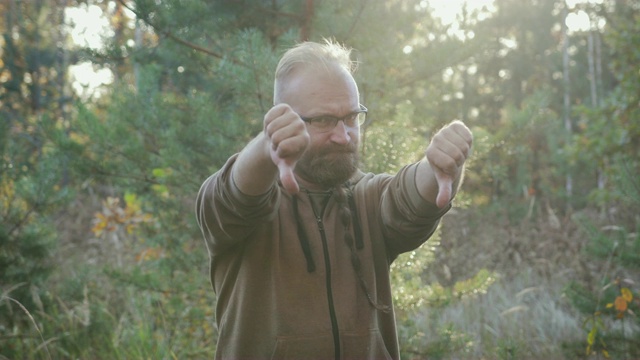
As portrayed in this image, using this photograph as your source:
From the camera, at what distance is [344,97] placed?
6.83 ft

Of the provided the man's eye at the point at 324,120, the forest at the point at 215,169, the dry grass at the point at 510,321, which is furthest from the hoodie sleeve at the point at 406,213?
the dry grass at the point at 510,321

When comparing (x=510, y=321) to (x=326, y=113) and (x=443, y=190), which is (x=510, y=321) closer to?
(x=326, y=113)

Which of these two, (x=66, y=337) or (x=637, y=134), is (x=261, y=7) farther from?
(x=637, y=134)

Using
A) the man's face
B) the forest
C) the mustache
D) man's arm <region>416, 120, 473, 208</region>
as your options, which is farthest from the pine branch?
man's arm <region>416, 120, 473, 208</region>

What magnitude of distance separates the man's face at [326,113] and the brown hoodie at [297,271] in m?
0.12

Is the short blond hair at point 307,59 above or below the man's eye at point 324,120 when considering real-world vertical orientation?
above

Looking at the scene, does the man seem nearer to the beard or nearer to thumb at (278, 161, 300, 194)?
the beard

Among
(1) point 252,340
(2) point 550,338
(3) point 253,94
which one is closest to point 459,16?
(3) point 253,94

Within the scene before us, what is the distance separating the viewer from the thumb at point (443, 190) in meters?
1.69

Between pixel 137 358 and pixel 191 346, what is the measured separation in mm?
Result: 520

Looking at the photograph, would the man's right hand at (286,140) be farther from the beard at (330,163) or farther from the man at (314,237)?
the beard at (330,163)

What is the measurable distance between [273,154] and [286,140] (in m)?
0.08

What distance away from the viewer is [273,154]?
166 cm

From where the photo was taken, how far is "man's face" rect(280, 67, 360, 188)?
204 centimetres
